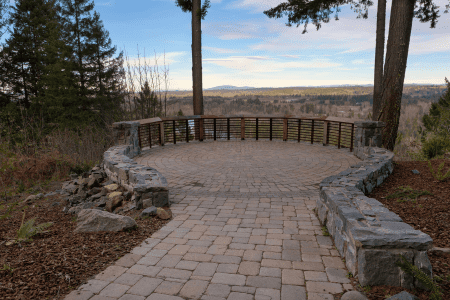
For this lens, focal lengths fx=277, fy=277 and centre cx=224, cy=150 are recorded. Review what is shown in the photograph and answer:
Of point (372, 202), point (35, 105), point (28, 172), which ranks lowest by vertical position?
point (28, 172)

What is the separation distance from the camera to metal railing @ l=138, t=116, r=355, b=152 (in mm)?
10488

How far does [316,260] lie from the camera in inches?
121

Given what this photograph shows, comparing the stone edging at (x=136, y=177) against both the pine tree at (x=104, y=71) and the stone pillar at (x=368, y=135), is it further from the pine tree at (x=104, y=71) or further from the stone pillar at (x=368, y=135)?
the pine tree at (x=104, y=71)

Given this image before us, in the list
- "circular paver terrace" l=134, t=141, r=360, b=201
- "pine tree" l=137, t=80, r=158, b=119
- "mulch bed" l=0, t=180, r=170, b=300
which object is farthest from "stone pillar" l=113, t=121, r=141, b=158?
"pine tree" l=137, t=80, r=158, b=119

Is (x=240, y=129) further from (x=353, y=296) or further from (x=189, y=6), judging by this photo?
(x=353, y=296)

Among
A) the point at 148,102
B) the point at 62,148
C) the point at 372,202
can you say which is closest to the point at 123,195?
the point at 372,202

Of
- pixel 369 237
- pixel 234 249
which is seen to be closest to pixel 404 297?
pixel 369 237

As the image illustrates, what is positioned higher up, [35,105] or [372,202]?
[35,105]

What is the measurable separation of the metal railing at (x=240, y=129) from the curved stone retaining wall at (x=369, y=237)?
666cm

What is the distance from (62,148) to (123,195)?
275 inches

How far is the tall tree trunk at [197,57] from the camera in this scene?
1259 centimetres

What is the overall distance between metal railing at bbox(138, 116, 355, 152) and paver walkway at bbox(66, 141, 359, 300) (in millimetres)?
3958

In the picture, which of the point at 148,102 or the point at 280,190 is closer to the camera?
the point at 280,190

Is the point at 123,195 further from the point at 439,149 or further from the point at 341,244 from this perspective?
the point at 439,149
